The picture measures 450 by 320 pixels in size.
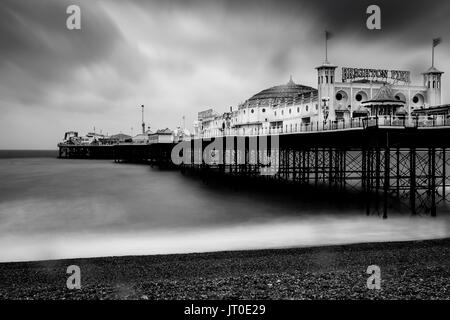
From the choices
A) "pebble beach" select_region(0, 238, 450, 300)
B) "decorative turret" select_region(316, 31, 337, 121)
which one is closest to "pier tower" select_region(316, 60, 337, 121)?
"decorative turret" select_region(316, 31, 337, 121)

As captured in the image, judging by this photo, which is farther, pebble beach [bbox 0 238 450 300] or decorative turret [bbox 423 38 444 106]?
decorative turret [bbox 423 38 444 106]

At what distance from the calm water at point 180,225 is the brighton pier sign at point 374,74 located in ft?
83.7

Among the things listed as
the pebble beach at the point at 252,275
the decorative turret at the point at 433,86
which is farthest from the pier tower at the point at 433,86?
the pebble beach at the point at 252,275

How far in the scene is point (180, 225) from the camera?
878 inches

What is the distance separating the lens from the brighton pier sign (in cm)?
5031

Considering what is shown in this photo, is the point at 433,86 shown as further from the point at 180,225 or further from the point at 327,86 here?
the point at 180,225

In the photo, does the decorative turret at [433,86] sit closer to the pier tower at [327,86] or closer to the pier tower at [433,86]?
the pier tower at [433,86]

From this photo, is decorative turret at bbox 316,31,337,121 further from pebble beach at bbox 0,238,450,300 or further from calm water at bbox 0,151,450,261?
pebble beach at bbox 0,238,450,300

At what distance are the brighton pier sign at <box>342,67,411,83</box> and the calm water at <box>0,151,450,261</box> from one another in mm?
25507

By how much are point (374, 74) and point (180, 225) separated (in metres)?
39.4

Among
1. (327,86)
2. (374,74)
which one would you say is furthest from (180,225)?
(374,74)

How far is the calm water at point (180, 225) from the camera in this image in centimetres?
1758
